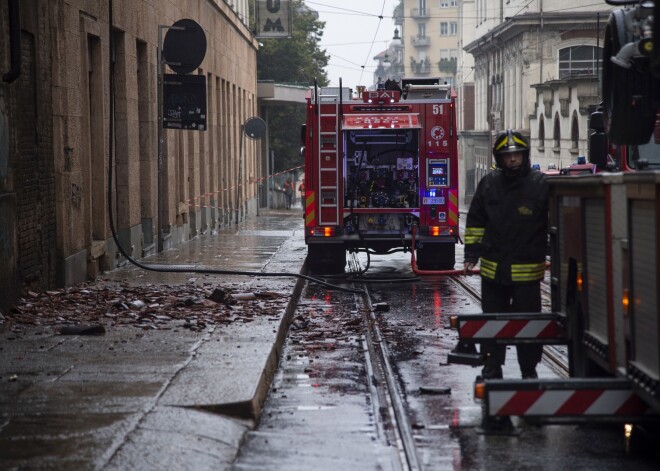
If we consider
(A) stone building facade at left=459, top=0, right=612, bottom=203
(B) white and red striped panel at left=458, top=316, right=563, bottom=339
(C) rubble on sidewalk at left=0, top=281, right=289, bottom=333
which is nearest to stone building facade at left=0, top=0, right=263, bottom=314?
(C) rubble on sidewalk at left=0, top=281, right=289, bottom=333

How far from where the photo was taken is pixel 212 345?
11016 mm

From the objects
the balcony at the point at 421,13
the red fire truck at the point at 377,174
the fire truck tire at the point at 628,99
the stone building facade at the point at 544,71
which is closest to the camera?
the fire truck tire at the point at 628,99

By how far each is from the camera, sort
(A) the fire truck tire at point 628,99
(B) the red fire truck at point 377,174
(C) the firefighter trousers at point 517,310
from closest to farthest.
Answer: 1. (A) the fire truck tire at point 628,99
2. (C) the firefighter trousers at point 517,310
3. (B) the red fire truck at point 377,174

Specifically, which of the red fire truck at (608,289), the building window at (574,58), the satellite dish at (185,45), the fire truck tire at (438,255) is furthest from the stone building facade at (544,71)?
the red fire truck at (608,289)

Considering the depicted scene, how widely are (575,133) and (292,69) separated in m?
21.1

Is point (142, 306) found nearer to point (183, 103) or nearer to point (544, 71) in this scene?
point (183, 103)

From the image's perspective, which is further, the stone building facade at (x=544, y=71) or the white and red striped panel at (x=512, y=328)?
the stone building facade at (x=544, y=71)

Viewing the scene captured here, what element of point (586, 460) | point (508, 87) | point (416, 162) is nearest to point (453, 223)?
point (416, 162)

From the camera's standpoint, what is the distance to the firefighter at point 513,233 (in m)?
9.17

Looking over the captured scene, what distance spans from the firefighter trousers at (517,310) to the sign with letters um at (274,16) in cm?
3932

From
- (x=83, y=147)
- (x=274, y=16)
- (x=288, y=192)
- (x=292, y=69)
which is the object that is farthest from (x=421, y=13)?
(x=83, y=147)

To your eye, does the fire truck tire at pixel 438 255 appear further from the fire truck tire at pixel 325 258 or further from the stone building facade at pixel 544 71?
the stone building facade at pixel 544 71

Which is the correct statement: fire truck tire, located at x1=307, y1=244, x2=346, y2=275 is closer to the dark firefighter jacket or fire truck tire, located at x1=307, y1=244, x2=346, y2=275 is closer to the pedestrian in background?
the dark firefighter jacket

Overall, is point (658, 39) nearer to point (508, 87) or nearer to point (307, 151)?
point (307, 151)
